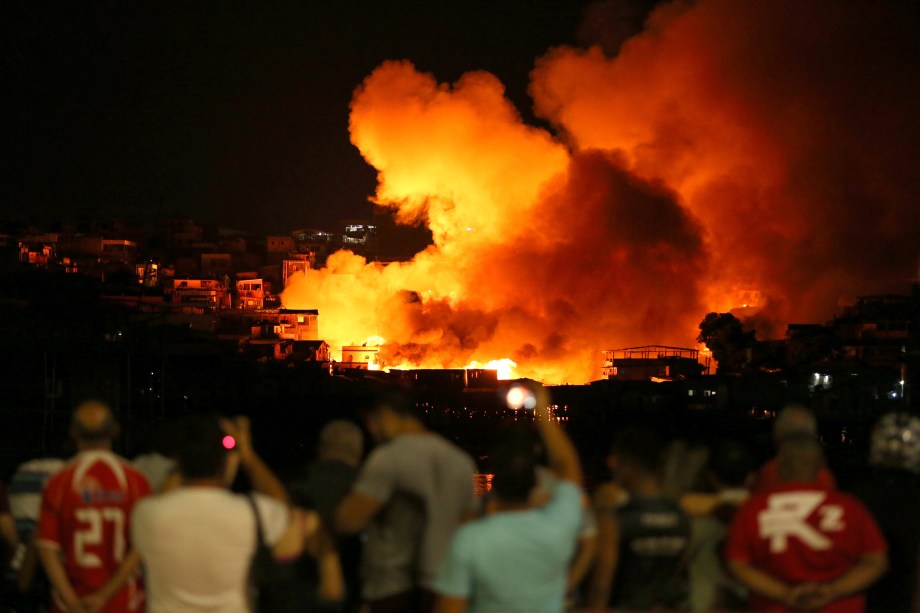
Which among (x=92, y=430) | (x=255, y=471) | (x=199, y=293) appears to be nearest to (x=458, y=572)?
(x=255, y=471)

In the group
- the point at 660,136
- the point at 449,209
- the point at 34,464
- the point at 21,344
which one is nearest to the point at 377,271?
the point at 449,209

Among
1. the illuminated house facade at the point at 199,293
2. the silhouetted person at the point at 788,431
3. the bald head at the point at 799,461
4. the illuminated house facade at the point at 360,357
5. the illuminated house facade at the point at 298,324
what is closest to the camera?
the bald head at the point at 799,461

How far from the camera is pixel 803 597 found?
15.1 ft

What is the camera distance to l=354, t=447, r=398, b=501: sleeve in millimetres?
4977

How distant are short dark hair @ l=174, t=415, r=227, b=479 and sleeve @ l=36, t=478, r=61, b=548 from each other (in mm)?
812

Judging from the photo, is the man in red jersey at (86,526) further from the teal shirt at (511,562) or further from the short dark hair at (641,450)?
the short dark hair at (641,450)

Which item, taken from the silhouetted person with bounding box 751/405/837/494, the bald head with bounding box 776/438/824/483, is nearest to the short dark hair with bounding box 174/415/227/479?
the bald head with bounding box 776/438/824/483

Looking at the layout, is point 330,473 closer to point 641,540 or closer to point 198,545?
point 198,545

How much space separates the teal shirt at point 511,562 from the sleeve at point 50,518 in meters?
1.88

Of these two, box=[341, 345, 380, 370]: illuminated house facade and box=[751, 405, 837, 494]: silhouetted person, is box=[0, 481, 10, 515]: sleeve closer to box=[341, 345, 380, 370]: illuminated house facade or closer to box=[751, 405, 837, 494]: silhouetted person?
box=[751, 405, 837, 494]: silhouetted person

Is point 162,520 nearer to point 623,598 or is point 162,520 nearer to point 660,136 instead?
point 623,598

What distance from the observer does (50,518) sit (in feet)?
15.8

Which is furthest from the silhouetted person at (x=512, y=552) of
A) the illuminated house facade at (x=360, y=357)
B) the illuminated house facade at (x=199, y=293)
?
the illuminated house facade at (x=199, y=293)

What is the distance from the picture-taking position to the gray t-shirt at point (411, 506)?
5066 mm
